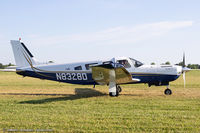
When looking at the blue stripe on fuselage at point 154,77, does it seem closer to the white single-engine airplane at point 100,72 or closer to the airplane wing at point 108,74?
the white single-engine airplane at point 100,72


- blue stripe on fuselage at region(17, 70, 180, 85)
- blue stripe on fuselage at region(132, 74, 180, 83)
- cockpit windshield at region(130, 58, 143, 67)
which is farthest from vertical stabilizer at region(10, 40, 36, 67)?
blue stripe on fuselage at region(132, 74, 180, 83)

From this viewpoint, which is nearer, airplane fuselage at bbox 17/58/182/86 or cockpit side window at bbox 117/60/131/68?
cockpit side window at bbox 117/60/131/68

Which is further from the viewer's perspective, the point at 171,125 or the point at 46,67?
the point at 46,67

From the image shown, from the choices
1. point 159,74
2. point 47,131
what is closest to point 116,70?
point 159,74

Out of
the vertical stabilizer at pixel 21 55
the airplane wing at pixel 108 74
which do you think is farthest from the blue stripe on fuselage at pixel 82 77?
the vertical stabilizer at pixel 21 55

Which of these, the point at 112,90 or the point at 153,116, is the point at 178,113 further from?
the point at 112,90

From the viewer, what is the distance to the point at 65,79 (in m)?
13.2

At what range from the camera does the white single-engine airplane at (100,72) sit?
11.8 metres

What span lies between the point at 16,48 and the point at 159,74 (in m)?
9.63

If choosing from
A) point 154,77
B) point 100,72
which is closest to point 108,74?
point 100,72

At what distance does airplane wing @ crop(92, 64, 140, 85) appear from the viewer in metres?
10.9

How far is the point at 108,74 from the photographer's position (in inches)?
455

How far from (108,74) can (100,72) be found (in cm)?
48

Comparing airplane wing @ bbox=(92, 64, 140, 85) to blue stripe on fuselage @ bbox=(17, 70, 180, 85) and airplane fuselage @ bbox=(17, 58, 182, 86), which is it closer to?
blue stripe on fuselage @ bbox=(17, 70, 180, 85)
